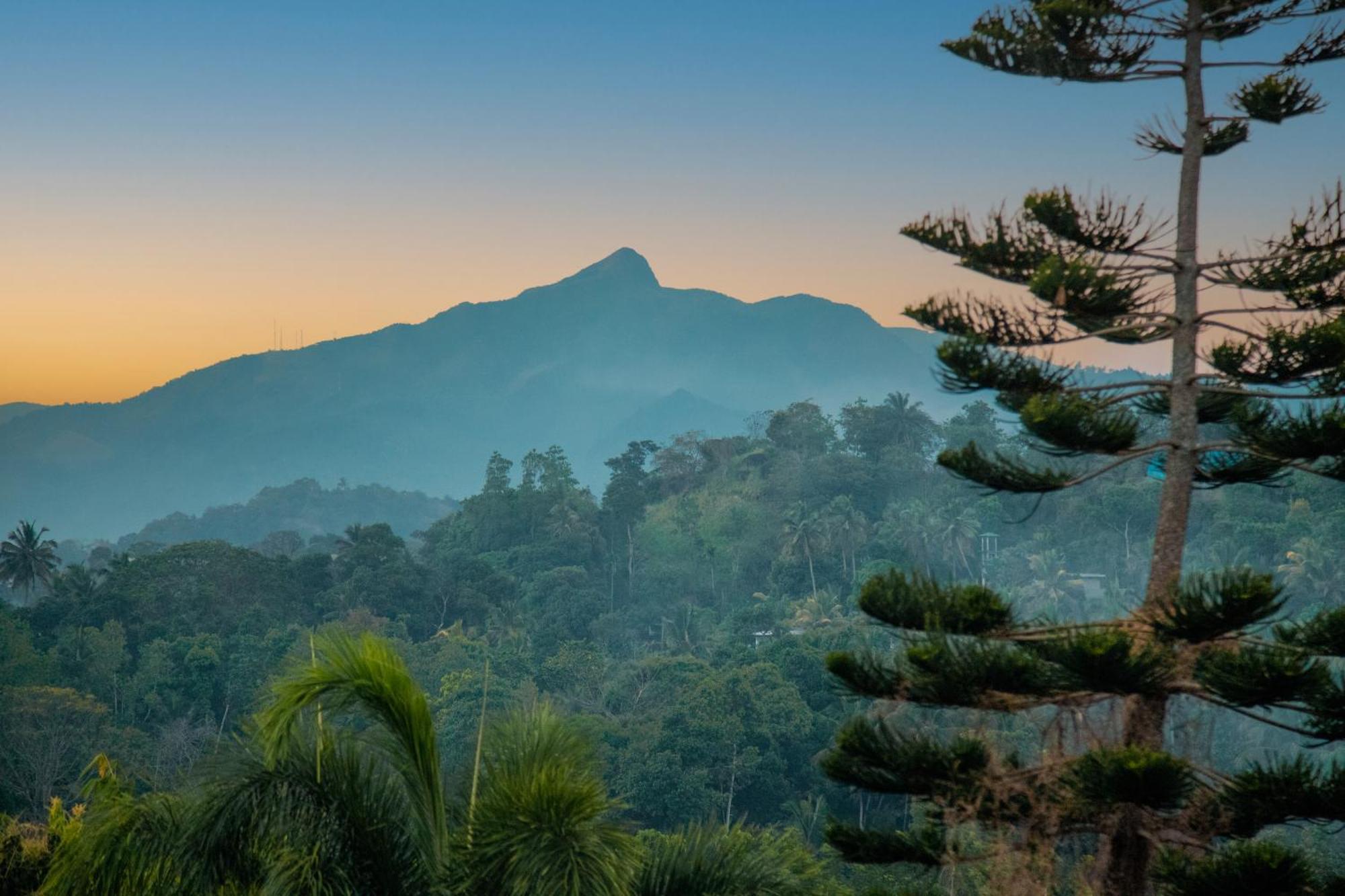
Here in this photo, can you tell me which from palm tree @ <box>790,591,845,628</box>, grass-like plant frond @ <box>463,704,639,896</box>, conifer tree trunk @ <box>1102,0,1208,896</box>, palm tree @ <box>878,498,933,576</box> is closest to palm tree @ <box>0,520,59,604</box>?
palm tree @ <box>790,591,845,628</box>

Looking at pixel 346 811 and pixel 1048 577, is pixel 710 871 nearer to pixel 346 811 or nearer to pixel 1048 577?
pixel 346 811

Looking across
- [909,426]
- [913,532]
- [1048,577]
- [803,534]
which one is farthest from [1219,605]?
[909,426]

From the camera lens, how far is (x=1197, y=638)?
4613 millimetres

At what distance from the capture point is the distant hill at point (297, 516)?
3905 inches

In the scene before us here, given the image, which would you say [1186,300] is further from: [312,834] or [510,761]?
[312,834]

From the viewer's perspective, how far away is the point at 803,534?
175 feet

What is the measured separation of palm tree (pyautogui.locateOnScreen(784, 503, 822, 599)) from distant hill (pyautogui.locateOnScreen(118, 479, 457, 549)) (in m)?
49.8

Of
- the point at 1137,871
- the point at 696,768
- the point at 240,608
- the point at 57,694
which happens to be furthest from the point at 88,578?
the point at 1137,871

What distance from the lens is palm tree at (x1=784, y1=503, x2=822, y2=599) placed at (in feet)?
174

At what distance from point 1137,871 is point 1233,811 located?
46cm

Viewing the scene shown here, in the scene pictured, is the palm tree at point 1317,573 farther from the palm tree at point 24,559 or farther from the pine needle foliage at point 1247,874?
the palm tree at point 24,559

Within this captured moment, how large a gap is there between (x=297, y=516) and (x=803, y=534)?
6404cm

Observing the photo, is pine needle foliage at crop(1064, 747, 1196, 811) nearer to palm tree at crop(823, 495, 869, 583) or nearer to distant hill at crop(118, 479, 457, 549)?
palm tree at crop(823, 495, 869, 583)

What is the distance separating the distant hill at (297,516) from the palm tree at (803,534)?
163 ft
